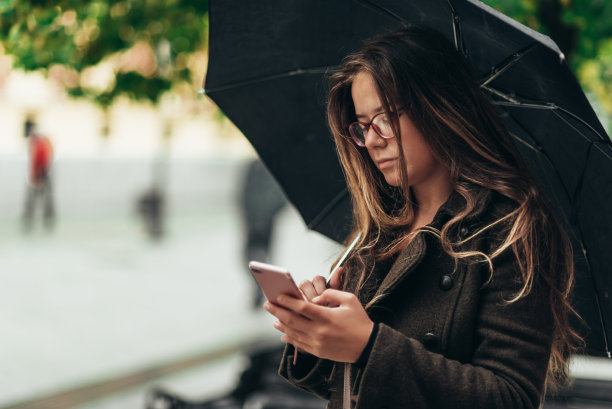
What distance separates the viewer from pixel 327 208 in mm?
2896

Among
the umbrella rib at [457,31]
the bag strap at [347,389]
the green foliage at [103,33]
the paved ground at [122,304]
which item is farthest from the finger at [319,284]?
the green foliage at [103,33]

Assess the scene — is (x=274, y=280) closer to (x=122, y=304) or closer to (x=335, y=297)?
(x=335, y=297)

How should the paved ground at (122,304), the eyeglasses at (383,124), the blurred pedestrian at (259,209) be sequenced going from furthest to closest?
the blurred pedestrian at (259,209) < the paved ground at (122,304) < the eyeglasses at (383,124)

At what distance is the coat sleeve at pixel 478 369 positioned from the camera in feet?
5.30

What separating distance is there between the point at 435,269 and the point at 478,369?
0.29 meters

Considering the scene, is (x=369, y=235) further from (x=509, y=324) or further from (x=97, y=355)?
(x=97, y=355)

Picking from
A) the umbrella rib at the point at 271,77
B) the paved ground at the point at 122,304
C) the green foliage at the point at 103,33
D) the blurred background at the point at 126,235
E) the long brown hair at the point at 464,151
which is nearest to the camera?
the long brown hair at the point at 464,151

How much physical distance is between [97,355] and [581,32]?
17.6 feet

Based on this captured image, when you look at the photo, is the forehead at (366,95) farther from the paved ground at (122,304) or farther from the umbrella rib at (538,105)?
the paved ground at (122,304)

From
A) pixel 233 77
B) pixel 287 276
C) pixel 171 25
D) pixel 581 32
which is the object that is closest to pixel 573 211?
pixel 287 276

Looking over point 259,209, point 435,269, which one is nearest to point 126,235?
point 259,209

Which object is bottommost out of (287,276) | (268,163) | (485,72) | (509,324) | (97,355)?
(97,355)

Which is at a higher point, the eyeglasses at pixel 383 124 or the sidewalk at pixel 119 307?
the eyeglasses at pixel 383 124

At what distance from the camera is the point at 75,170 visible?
17703 mm
